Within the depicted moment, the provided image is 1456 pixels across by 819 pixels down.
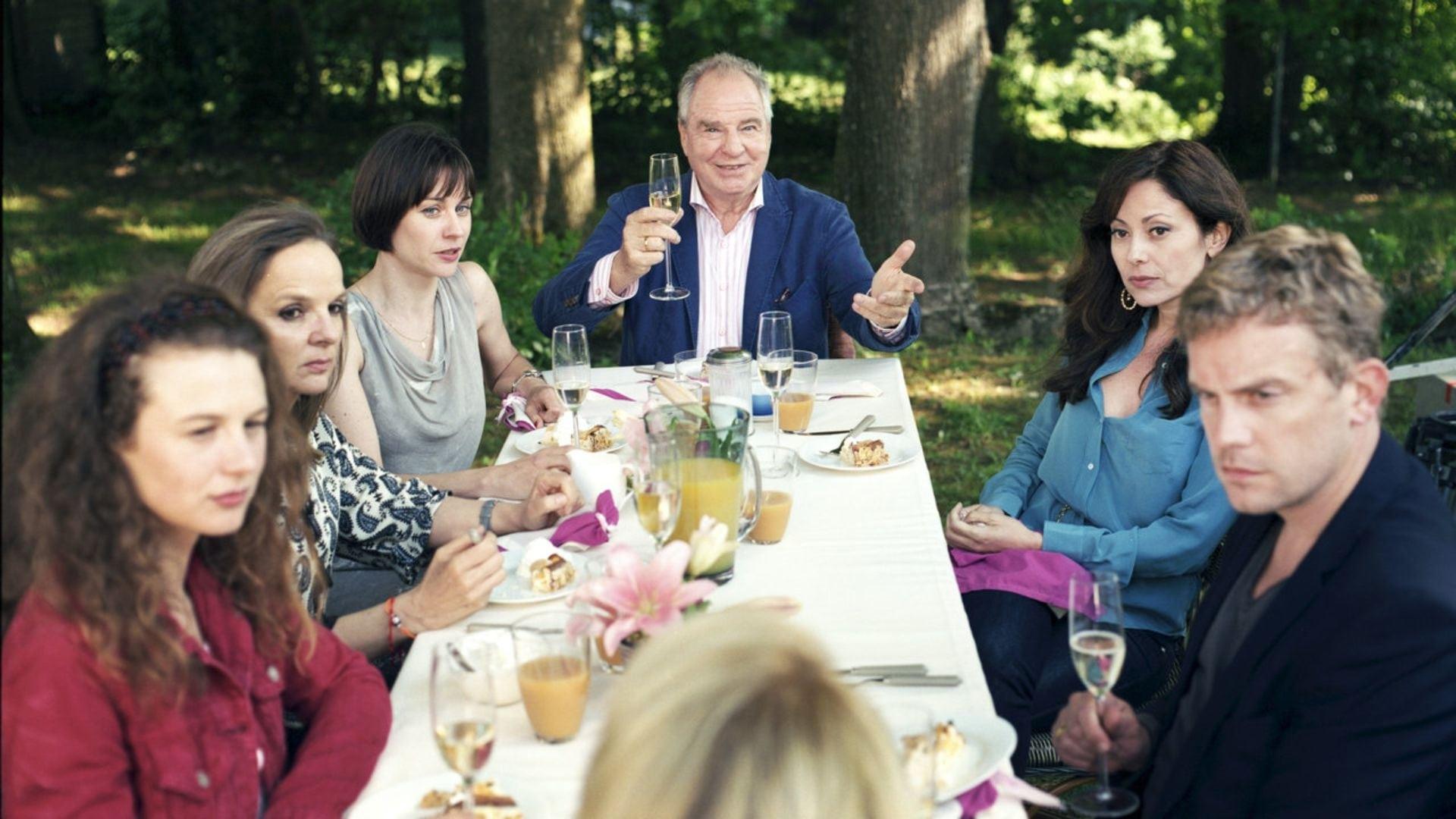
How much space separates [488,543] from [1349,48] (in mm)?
10775

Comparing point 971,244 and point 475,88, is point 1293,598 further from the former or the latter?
point 475,88

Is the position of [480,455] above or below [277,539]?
below

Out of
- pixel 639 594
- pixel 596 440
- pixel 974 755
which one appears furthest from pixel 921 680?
pixel 596 440

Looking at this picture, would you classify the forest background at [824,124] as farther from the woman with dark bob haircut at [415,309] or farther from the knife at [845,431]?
the woman with dark bob haircut at [415,309]

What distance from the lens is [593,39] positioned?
12.9m

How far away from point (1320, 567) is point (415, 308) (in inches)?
93.8

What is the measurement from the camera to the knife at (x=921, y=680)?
79.2 inches

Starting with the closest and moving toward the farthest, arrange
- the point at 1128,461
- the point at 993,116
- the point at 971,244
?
1. the point at 1128,461
2. the point at 971,244
3. the point at 993,116

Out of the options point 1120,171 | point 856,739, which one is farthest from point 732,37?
point 856,739

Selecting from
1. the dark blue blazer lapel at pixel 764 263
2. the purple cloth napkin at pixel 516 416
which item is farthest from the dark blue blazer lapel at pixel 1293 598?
the dark blue blazer lapel at pixel 764 263

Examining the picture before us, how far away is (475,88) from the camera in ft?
38.3

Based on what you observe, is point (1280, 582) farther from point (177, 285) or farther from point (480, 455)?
point (480, 455)

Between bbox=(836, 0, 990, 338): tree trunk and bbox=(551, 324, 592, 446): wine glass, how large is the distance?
429 cm

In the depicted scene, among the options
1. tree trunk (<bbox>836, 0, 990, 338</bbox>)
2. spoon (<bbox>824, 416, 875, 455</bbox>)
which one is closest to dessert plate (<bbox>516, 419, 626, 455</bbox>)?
spoon (<bbox>824, 416, 875, 455</bbox>)
